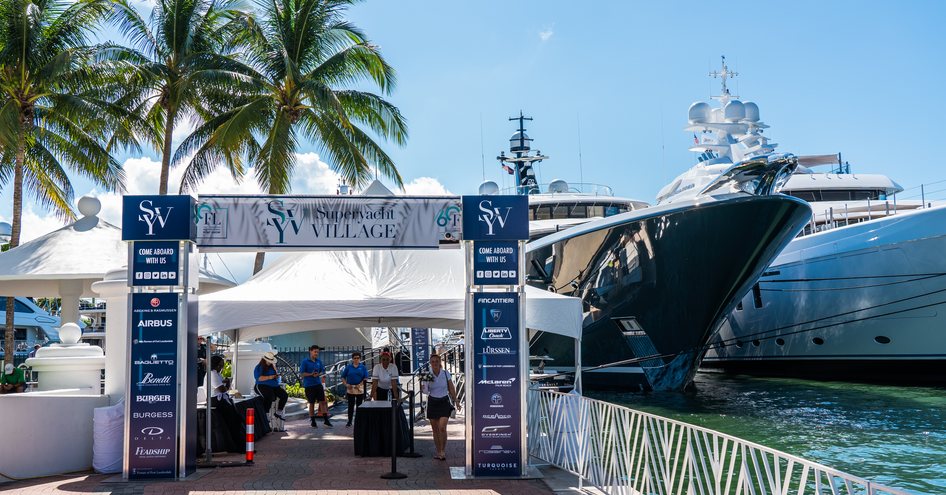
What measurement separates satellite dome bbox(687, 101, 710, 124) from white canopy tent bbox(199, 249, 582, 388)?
2419 centimetres

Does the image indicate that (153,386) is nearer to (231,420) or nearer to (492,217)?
(231,420)

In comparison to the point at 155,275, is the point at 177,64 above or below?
above

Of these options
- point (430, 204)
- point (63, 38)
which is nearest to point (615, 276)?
point (430, 204)

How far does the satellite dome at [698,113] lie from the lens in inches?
1399

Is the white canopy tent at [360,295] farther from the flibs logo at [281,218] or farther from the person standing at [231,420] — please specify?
the person standing at [231,420]

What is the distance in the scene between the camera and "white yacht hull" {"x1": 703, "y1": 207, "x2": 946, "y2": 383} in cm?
2322

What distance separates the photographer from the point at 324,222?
10.9 m

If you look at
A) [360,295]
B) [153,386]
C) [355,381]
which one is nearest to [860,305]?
[355,381]

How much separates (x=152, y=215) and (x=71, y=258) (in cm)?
718

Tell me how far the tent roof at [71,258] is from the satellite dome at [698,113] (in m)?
23.2

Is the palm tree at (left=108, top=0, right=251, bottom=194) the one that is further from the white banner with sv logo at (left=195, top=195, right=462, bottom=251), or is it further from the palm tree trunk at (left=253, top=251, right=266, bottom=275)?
the white banner with sv logo at (left=195, top=195, right=462, bottom=251)

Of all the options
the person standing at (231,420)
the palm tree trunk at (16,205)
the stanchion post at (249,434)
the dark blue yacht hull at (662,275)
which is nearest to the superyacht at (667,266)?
the dark blue yacht hull at (662,275)

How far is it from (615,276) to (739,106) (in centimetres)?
1738


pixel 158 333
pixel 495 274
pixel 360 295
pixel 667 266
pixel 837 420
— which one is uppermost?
pixel 667 266
